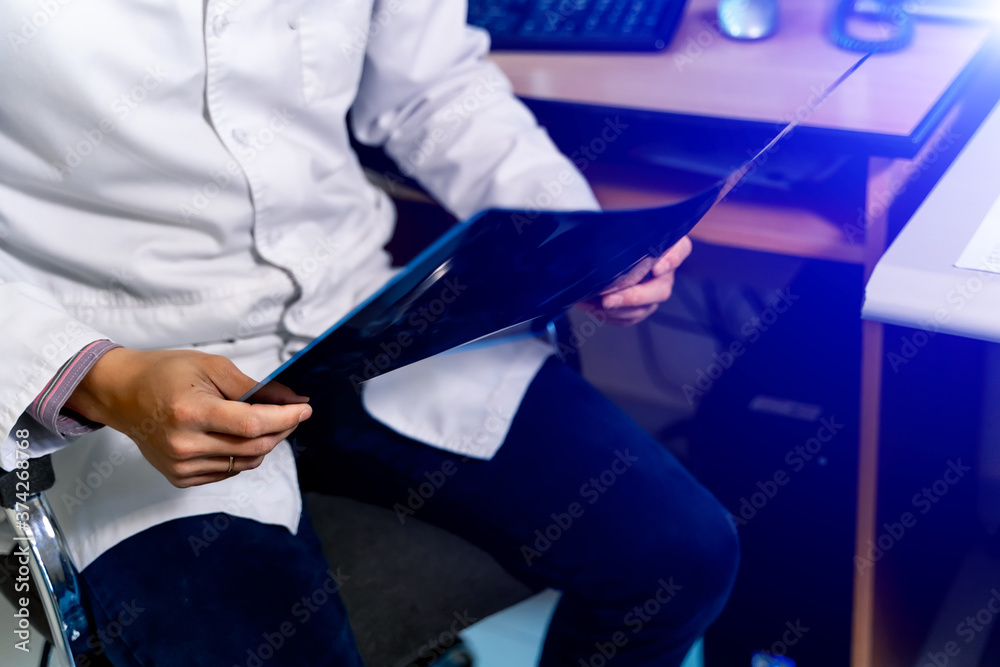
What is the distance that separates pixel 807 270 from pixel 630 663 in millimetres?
762

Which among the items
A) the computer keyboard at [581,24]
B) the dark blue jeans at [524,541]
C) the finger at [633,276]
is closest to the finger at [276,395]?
the dark blue jeans at [524,541]

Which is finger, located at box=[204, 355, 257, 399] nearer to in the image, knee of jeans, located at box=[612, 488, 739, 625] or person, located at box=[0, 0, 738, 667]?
person, located at box=[0, 0, 738, 667]

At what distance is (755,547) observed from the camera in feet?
4.53

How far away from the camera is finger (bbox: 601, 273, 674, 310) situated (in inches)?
33.6

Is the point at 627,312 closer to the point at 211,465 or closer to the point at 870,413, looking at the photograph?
the point at 870,413

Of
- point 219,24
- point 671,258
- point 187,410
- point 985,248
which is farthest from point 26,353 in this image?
point 985,248

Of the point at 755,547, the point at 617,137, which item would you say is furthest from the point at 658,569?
the point at 755,547

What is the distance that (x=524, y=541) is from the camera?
0.81 meters

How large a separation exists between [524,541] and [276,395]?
1.00 feet

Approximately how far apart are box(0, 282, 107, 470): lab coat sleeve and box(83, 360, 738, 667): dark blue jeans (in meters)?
0.14

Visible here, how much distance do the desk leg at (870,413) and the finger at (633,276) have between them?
193 millimetres

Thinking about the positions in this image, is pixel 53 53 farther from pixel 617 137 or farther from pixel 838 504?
pixel 838 504

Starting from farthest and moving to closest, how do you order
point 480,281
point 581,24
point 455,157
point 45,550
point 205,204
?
point 581,24 < point 455,157 < point 205,204 < point 45,550 < point 480,281

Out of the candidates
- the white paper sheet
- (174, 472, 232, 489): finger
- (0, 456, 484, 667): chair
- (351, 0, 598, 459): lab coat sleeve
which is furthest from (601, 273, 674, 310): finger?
(0, 456, 484, 667): chair
